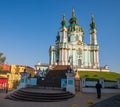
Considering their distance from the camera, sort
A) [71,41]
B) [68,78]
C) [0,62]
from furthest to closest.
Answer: [71,41], [0,62], [68,78]

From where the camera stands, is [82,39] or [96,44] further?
[82,39]

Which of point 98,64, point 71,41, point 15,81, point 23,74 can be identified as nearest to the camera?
point 23,74

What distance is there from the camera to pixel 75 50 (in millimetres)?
61625

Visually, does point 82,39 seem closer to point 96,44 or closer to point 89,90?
point 96,44

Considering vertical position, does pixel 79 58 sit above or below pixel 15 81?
above

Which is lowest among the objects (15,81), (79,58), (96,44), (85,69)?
(15,81)

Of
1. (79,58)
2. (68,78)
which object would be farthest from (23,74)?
(79,58)

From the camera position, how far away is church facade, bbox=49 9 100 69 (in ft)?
198

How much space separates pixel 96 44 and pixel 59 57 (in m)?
16.9

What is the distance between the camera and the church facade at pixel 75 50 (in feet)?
198

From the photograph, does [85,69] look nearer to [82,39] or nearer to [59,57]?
[59,57]

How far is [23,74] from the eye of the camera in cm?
2330

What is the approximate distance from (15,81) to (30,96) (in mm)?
27703

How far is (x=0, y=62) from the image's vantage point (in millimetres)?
46938
